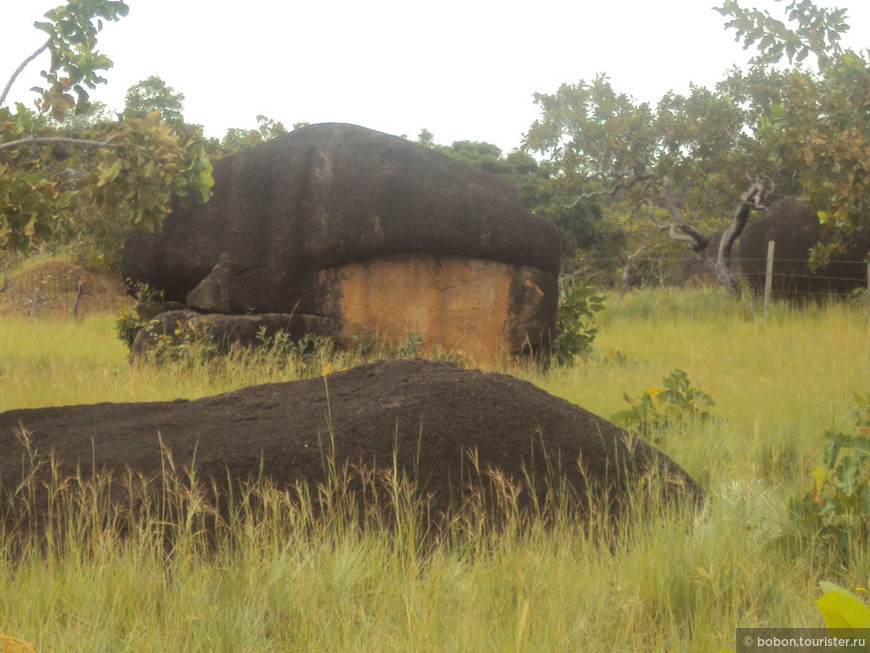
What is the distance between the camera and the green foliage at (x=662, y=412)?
6.32 metres

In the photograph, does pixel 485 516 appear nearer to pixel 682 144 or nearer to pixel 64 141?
pixel 64 141

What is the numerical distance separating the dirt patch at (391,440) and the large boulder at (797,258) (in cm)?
1350

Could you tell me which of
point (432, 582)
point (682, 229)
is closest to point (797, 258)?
point (682, 229)

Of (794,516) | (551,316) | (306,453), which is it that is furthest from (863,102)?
(306,453)

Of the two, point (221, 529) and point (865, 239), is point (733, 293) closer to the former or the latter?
point (865, 239)

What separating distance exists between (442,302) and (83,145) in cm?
522

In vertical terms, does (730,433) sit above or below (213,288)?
below

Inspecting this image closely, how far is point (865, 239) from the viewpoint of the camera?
16969 mm

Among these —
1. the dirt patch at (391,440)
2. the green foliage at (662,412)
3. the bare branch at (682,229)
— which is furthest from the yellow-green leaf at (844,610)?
the bare branch at (682,229)

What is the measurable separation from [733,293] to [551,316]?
9.54 metres

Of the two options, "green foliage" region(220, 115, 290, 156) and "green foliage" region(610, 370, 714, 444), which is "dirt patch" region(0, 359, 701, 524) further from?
"green foliage" region(220, 115, 290, 156)

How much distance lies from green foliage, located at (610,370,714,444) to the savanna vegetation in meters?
0.02

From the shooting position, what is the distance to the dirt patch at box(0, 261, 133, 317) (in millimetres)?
24766

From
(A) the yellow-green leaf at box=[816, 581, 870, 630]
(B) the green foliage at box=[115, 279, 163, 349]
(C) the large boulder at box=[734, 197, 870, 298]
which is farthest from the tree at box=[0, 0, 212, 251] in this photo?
(C) the large boulder at box=[734, 197, 870, 298]
